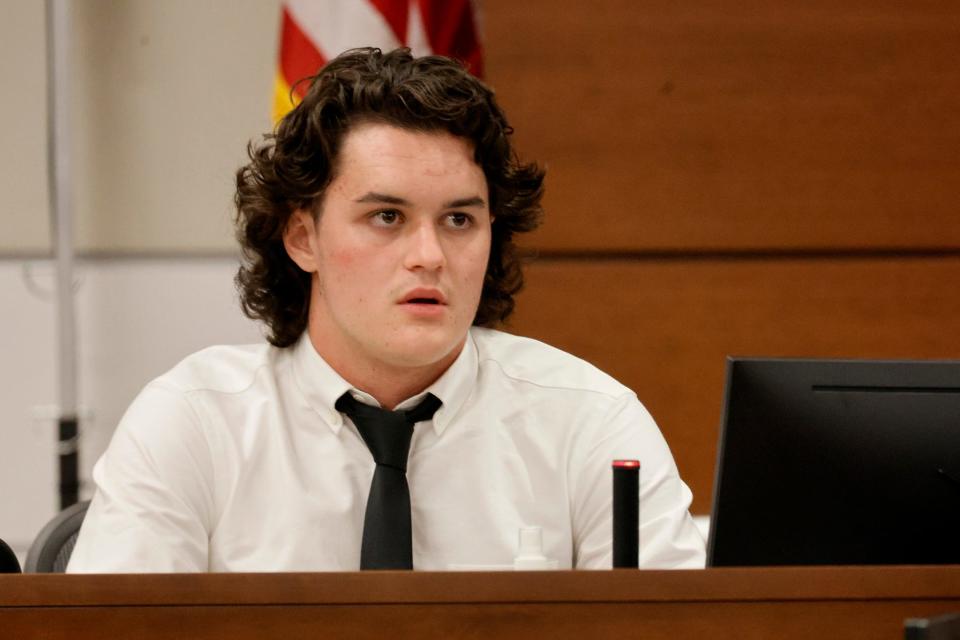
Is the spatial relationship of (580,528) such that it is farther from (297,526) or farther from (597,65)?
(597,65)

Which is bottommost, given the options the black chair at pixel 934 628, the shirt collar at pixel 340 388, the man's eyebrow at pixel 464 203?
the black chair at pixel 934 628

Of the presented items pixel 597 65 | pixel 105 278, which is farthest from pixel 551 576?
pixel 105 278

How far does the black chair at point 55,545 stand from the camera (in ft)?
5.66

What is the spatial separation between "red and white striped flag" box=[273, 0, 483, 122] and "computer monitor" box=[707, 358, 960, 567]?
5.95 ft

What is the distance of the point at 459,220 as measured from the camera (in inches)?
72.4

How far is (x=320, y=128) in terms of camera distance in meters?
1.87

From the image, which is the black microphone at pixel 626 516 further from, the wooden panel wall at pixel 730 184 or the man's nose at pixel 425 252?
the wooden panel wall at pixel 730 184

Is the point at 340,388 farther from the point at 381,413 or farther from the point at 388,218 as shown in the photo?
the point at 388,218

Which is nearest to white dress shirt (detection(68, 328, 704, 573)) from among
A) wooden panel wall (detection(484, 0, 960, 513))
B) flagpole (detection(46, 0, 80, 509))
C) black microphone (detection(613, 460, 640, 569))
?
black microphone (detection(613, 460, 640, 569))

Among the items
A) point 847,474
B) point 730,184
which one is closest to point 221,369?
point 847,474

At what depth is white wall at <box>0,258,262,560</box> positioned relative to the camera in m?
3.21

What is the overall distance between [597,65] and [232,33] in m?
1.00

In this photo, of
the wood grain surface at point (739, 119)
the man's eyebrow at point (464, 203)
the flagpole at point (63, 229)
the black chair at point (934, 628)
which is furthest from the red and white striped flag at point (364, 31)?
the black chair at point (934, 628)

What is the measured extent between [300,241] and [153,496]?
51 centimetres
